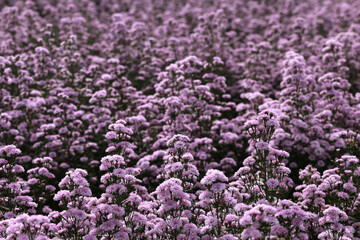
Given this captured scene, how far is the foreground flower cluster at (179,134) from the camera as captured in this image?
690 centimetres

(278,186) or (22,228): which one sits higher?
(22,228)

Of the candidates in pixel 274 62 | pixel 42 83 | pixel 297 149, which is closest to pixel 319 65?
pixel 274 62

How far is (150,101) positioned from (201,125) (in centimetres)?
194

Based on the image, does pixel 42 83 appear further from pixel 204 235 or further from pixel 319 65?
pixel 319 65

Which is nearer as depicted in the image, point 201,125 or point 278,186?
point 278,186

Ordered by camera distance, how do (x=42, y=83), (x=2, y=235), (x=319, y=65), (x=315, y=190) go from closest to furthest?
(x=2, y=235) < (x=315, y=190) < (x=42, y=83) < (x=319, y=65)

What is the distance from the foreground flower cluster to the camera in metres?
6.90

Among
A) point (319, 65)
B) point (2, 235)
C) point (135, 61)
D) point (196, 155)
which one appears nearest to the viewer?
point (2, 235)

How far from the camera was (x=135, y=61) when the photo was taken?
56.7ft

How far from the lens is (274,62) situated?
58.9 feet

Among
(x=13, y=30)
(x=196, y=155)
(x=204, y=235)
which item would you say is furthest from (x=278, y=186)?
(x=13, y=30)

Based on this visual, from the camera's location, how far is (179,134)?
8766 millimetres

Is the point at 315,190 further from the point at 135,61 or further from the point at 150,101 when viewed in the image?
the point at 135,61

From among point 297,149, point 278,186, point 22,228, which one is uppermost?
point 22,228
